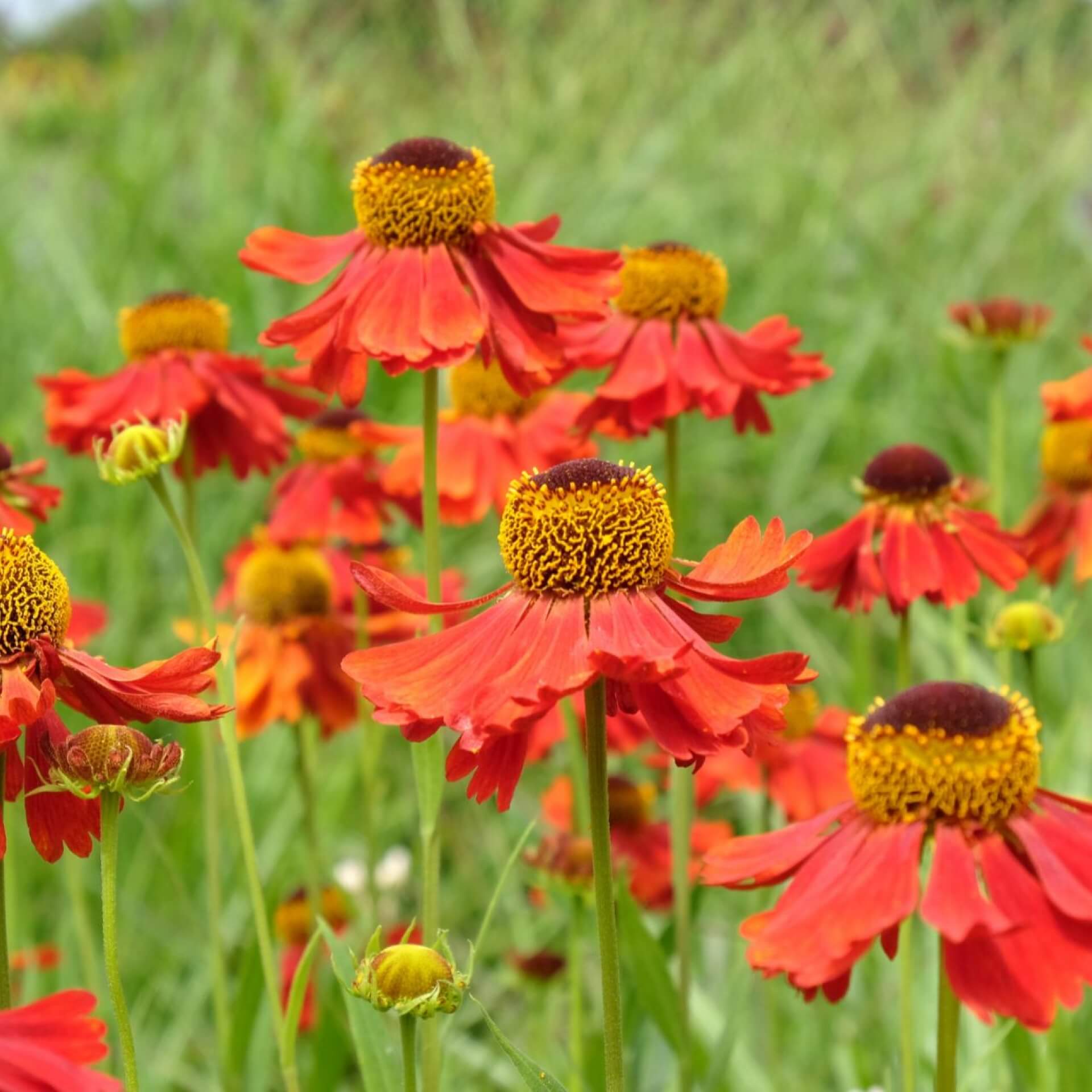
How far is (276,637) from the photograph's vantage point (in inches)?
76.7

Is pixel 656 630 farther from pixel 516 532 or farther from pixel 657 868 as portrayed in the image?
pixel 657 868

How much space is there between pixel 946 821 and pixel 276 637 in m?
1.19

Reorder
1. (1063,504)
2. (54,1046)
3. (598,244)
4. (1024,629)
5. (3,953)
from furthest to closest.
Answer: (598,244)
(1063,504)
(1024,629)
(3,953)
(54,1046)

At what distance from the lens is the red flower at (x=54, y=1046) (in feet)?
2.38

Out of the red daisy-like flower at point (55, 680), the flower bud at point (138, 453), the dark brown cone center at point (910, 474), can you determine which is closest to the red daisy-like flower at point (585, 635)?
the red daisy-like flower at point (55, 680)

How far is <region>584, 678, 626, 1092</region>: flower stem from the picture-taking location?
81cm

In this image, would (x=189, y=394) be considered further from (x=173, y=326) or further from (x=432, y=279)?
(x=432, y=279)

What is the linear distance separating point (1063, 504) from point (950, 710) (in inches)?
42.0

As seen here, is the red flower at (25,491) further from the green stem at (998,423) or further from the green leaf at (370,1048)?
the green stem at (998,423)

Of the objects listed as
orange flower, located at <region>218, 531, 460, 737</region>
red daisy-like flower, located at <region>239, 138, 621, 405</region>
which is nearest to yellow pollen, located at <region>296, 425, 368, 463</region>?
orange flower, located at <region>218, 531, 460, 737</region>

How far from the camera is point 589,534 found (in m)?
0.91

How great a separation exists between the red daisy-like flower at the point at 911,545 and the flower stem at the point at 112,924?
66 cm

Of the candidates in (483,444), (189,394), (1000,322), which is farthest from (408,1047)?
(1000,322)

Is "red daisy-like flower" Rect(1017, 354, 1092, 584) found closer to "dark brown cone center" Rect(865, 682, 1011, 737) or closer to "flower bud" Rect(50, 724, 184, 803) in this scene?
"dark brown cone center" Rect(865, 682, 1011, 737)
